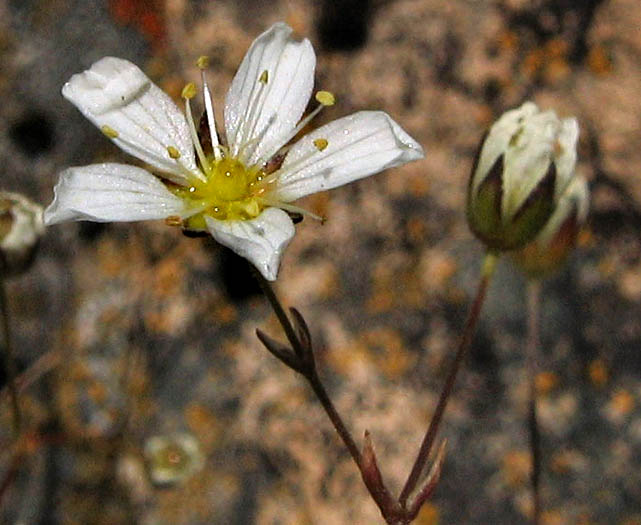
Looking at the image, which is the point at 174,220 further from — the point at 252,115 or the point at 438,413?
the point at 438,413

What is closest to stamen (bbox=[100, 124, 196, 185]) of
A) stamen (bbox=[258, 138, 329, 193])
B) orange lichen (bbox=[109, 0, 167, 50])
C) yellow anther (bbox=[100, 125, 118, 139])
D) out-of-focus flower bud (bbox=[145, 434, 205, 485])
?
yellow anther (bbox=[100, 125, 118, 139])

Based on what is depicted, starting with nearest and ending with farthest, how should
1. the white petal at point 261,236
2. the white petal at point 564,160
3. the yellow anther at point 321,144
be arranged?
the white petal at point 261,236
the yellow anther at point 321,144
the white petal at point 564,160

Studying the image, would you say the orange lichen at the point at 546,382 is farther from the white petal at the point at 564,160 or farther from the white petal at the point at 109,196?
the white petal at the point at 109,196

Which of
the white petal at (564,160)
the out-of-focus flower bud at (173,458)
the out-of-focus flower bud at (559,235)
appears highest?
the white petal at (564,160)

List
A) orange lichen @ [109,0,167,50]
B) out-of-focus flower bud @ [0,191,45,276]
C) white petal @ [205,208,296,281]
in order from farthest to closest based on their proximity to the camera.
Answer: orange lichen @ [109,0,167,50] < out-of-focus flower bud @ [0,191,45,276] < white petal @ [205,208,296,281]

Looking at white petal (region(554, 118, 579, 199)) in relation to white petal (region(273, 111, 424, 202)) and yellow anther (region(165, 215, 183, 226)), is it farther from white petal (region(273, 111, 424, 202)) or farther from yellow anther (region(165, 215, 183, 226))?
yellow anther (region(165, 215, 183, 226))

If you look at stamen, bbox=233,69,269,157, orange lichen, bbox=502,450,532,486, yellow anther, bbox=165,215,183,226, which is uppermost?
yellow anther, bbox=165,215,183,226

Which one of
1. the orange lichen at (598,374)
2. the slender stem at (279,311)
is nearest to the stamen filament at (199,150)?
the slender stem at (279,311)
